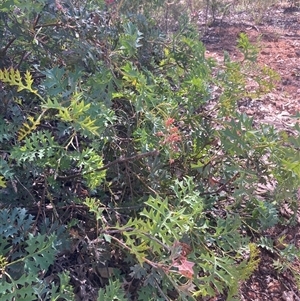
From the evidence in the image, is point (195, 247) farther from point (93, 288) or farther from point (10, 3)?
point (10, 3)

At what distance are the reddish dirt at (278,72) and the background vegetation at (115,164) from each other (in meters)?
0.15

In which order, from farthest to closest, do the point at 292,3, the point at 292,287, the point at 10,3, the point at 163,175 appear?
the point at 292,3 < the point at 292,287 < the point at 163,175 < the point at 10,3

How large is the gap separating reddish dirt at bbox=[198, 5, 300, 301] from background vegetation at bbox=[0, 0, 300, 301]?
150mm

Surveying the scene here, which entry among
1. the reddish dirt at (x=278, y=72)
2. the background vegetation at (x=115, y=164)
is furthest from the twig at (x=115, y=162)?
the reddish dirt at (x=278, y=72)

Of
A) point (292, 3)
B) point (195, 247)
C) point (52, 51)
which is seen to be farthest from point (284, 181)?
point (292, 3)

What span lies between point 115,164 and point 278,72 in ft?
9.83

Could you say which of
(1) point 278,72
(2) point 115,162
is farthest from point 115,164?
(1) point 278,72

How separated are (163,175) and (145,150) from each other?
0.18 metres

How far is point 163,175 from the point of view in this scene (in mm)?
1929

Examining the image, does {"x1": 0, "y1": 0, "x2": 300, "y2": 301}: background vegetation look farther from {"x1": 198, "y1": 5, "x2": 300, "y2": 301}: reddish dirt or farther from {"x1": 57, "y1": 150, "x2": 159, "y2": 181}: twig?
{"x1": 198, "y1": 5, "x2": 300, "y2": 301}: reddish dirt

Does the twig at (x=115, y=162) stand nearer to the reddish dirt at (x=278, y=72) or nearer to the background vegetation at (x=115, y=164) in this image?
the background vegetation at (x=115, y=164)

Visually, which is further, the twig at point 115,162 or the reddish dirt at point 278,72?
the reddish dirt at point 278,72

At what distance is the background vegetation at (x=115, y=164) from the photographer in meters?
1.58

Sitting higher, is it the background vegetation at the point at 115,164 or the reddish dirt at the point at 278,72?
the background vegetation at the point at 115,164
